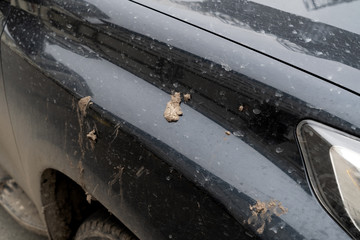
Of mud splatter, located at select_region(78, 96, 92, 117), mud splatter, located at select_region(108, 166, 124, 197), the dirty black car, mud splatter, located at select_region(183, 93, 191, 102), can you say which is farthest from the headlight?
mud splatter, located at select_region(78, 96, 92, 117)

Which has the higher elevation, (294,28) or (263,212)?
(294,28)

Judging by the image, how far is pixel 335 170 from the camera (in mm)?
940

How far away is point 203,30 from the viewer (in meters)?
1.19

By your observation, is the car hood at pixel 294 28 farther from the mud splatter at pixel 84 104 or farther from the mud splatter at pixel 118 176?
the mud splatter at pixel 118 176

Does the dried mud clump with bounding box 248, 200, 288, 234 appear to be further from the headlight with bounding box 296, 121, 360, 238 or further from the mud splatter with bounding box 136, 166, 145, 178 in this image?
the mud splatter with bounding box 136, 166, 145, 178

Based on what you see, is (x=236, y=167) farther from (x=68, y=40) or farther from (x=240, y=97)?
(x=68, y=40)

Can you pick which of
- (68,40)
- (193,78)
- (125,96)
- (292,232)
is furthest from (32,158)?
(292,232)

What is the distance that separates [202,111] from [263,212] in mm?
300

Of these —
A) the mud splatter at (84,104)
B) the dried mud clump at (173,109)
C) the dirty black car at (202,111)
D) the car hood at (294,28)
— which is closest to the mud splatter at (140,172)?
the dirty black car at (202,111)

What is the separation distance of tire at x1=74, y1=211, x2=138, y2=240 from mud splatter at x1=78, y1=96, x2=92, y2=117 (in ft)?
1.25

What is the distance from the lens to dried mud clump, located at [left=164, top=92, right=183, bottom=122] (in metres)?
1.15

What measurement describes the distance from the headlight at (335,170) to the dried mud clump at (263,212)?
0.28ft

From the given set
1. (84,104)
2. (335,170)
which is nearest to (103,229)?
(84,104)

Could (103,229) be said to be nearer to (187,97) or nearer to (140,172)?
(140,172)
